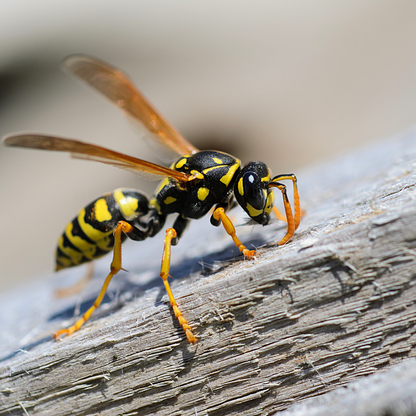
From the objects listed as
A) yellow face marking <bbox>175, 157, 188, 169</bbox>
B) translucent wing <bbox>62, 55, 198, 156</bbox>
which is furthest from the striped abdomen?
translucent wing <bbox>62, 55, 198, 156</bbox>

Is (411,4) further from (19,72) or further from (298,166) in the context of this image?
(19,72)

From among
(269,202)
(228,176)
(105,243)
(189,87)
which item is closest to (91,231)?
(105,243)

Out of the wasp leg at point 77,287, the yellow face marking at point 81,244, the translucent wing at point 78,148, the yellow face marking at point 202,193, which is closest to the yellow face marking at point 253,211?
the yellow face marking at point 202,193

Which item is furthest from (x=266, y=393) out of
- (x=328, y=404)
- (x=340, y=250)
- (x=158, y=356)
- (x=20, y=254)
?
(x=20, y=254)

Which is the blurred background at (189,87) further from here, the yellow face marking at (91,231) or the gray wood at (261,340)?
the gray wood at (261,340)

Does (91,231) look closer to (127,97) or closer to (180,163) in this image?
(180,163)
